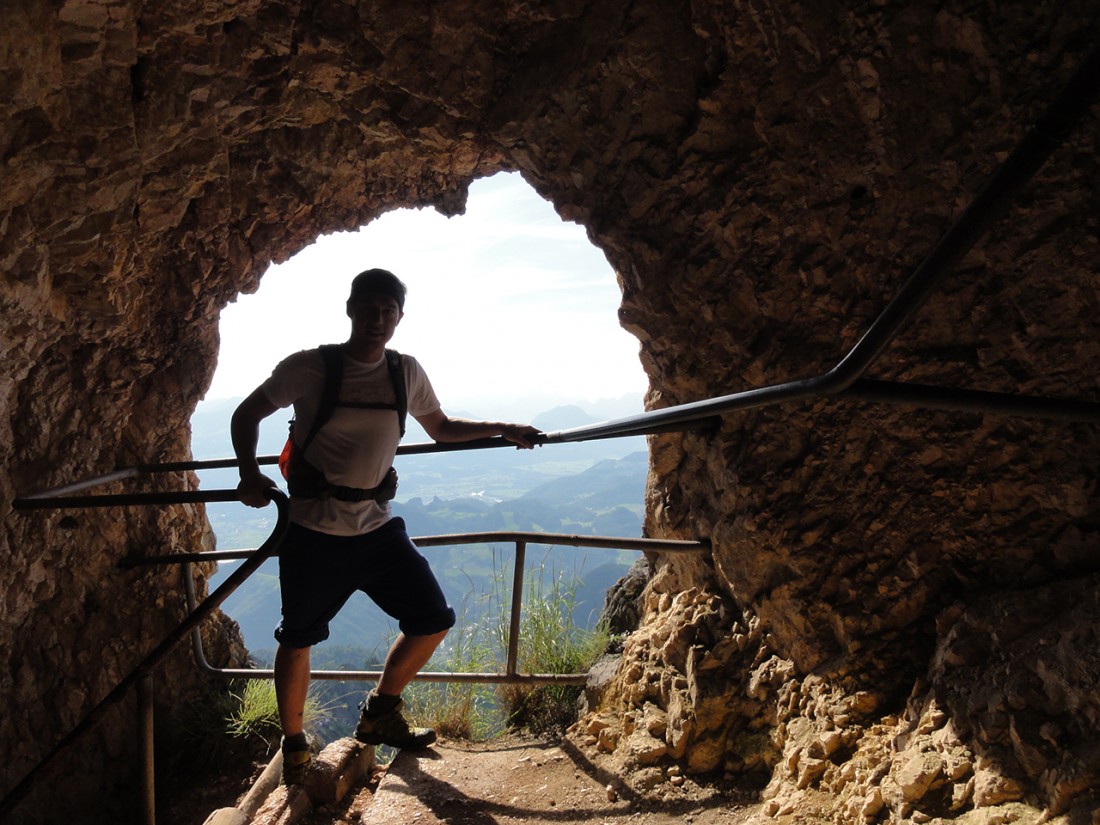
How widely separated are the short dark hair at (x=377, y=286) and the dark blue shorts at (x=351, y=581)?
82cm

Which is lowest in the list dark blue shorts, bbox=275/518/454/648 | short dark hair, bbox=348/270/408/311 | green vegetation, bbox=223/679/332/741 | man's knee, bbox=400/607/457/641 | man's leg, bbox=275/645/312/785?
green vegetation, bbox=223/679/332/741

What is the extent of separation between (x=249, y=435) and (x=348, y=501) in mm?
408

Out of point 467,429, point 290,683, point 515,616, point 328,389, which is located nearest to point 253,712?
point 515,616

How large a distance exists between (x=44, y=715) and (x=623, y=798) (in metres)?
2.98

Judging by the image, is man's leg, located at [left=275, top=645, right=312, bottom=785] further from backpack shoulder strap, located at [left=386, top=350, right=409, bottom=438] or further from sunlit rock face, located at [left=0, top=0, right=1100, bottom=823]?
sunlit rock face, located at [left=0, top=0, right=1100, bottom=823]

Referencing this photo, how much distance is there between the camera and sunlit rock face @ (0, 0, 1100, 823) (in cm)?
191

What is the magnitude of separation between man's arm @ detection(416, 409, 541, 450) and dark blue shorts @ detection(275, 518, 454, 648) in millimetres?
374

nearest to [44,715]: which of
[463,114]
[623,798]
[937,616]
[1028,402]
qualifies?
[623,798]

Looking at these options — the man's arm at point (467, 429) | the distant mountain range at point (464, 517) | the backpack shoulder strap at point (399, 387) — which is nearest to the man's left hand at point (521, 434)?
the man's arm at point (467, 429)

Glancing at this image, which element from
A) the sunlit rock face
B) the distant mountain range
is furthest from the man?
the distant mountain range

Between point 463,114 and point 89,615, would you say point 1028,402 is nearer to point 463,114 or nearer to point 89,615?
point 463,114

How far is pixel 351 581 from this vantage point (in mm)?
2527

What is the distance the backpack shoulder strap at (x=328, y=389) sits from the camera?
7.89ft

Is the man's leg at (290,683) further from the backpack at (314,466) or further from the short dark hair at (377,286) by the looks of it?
the short dark hair at (377,286)
